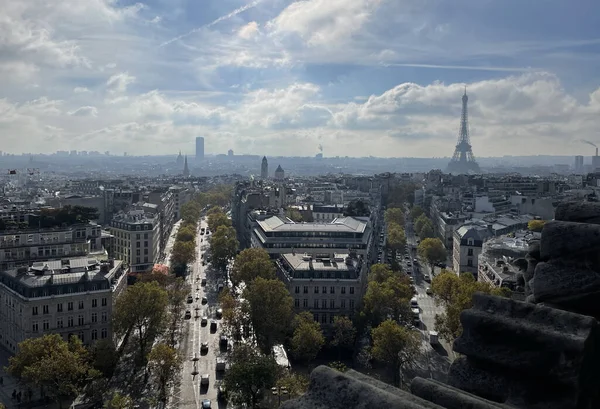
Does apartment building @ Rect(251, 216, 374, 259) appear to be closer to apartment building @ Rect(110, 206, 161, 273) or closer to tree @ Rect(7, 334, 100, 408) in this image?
apartment building @ Rect(110, 206, 161, 273)

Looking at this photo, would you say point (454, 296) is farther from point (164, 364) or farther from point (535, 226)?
point (535, 226)

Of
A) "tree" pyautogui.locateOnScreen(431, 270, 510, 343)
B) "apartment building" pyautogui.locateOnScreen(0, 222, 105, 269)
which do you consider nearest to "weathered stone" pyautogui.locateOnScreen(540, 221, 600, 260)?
"tree" pyautogui.locateOnScreen(431, 270, 510, 343)

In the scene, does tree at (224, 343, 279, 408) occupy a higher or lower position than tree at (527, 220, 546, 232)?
lower

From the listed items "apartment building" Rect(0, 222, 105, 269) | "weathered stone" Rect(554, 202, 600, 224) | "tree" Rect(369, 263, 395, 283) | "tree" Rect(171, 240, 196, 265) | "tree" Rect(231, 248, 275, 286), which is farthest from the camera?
"tree" Rect(171, 240, 196, 265)

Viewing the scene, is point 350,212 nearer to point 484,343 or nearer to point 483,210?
point 483,210

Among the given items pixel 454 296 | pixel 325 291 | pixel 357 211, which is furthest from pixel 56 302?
pixel 357 211

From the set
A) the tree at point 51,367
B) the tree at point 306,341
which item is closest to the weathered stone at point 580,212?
the tree at point 51,367

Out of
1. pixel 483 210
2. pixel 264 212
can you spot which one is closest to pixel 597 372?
pixel 264 212

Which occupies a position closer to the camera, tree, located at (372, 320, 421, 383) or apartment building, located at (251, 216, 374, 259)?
tree, located at (372, 320, 421, 383)
